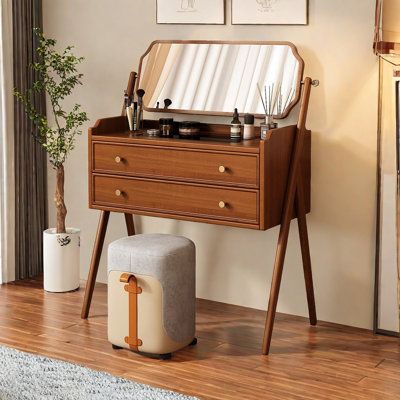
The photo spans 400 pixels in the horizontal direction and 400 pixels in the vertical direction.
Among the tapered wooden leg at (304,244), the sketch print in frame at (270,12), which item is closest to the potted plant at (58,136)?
the sketch print in frame at (270,12)

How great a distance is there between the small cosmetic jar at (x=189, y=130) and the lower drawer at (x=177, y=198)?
285 mm

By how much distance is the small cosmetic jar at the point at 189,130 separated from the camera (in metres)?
4.16

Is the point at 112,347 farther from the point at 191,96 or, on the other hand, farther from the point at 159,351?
the point at 191,96

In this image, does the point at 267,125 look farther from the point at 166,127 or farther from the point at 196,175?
the point at 166,127

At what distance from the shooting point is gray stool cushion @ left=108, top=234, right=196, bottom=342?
12.1 feet

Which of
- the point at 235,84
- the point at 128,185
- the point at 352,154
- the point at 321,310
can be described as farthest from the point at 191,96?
the point at 321,310

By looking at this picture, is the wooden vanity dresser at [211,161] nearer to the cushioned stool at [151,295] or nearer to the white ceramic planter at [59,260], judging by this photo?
the cushioned stool at [151,295]

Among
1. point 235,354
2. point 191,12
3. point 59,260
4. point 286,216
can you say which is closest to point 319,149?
point 286,216

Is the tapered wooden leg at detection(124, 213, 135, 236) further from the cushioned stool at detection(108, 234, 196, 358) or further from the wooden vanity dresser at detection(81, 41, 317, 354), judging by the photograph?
the cushioned stool at detection(108, 234, 196, 358)

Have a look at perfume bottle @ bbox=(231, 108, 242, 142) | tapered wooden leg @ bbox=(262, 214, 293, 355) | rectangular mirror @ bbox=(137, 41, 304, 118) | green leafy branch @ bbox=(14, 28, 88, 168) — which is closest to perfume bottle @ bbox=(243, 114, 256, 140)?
perfume bottle @ bbox=(231, 108, 242, 142)

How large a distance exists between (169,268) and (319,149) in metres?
0.96

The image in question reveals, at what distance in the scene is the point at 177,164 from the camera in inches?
156

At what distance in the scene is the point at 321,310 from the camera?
13.9ft

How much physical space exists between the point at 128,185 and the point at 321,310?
107cm
